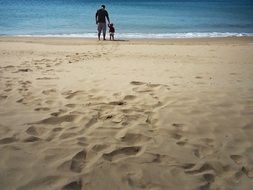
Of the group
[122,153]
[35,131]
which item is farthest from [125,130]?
[35,131]

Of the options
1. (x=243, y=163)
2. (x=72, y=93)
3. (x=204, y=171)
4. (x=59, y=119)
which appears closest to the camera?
(x=204, y=171)

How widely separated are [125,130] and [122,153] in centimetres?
56

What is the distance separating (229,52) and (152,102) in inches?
265

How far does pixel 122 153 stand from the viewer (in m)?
3.35

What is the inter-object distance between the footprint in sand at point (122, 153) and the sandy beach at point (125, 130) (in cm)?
1

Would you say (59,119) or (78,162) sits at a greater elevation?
(59,119)

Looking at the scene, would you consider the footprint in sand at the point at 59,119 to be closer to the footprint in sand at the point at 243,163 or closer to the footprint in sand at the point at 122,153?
the footprint in sand at the point at 122,153

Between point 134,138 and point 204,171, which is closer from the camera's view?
point 204,171

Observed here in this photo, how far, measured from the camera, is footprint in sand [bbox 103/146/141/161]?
10.7 ft

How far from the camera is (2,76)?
6379 millimetres

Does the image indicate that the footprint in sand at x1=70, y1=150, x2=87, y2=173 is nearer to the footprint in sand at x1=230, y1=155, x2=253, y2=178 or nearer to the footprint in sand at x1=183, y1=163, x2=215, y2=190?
the footprint in sand at x1=183, y1=163, x2=215, y2=190

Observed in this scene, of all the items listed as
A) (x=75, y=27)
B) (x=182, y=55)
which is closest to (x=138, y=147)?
(x=182, y=55)

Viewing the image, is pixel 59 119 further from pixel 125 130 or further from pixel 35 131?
pixel 125 130

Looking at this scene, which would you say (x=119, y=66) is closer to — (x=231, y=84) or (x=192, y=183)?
(x=231, y=84)
